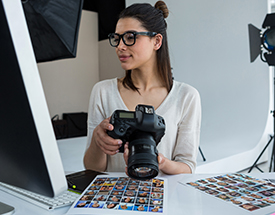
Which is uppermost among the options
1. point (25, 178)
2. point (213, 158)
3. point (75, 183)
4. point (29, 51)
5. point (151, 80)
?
point (29, 51)

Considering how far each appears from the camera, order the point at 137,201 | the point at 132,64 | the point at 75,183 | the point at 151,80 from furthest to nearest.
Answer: the point at 151,80 → the point at 132,64 → the point at 75,183 → the point at 137,201

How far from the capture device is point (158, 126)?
0.59 meters

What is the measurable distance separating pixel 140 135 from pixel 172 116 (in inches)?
18.7

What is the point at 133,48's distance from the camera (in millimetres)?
940

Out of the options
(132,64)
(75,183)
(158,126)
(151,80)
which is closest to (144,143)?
(158,126)

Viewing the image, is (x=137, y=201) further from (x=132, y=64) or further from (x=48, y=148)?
(x=132, y=64)

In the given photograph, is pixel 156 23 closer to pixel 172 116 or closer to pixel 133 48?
pixel 133 48

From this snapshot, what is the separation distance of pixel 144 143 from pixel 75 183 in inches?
9.4

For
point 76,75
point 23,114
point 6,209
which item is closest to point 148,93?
point 6,209

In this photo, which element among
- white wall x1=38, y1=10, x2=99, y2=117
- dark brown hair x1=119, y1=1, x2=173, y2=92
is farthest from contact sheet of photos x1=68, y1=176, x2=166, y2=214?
white wall x1=38, y1=10, x2=99, y2=117

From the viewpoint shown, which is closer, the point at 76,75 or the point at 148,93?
the point at 148,93

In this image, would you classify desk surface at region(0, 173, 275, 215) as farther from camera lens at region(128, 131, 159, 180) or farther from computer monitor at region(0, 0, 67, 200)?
computer monitor at region(0, 0, 67, 200)

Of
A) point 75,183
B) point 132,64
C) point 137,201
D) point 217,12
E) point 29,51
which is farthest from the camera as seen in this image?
point 217,12

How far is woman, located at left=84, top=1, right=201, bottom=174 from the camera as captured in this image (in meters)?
0.95
